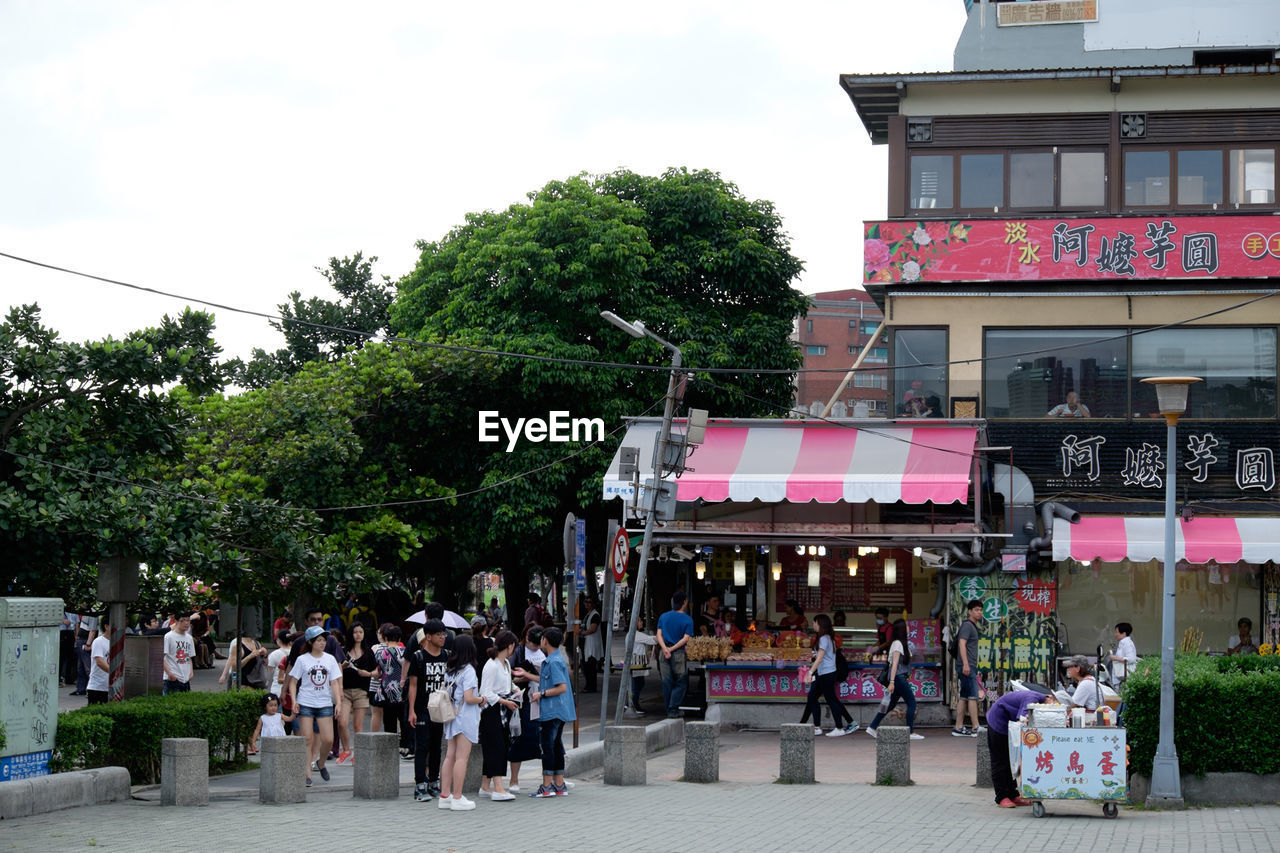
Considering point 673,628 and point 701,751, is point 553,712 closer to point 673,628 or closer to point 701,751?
point 701,751

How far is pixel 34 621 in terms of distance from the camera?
45.8 ft

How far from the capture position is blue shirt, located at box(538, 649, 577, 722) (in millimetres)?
14617

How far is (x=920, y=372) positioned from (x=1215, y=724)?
12212 mm

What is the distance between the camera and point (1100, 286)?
25.5 meters

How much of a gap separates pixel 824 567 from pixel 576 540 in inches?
330

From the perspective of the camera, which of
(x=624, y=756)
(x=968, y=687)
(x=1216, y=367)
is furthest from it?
(x=1216, y=367)

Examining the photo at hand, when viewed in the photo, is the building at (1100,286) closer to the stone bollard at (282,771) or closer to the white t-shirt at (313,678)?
the white t-shirt at (313,678)

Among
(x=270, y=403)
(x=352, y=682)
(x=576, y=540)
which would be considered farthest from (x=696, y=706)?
(x=270, y=403)

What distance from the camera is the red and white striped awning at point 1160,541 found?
21969 millimetres

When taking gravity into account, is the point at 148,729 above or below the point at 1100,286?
below

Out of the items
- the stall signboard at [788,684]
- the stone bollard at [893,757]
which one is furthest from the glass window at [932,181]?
the stone bollard at [893,757]

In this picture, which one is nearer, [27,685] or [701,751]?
[27,685]

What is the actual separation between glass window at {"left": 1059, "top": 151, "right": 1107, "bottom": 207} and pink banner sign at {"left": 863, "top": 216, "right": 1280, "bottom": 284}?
0.76 meters

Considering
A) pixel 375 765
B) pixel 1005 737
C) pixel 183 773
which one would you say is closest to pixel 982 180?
pixel 1005 737
